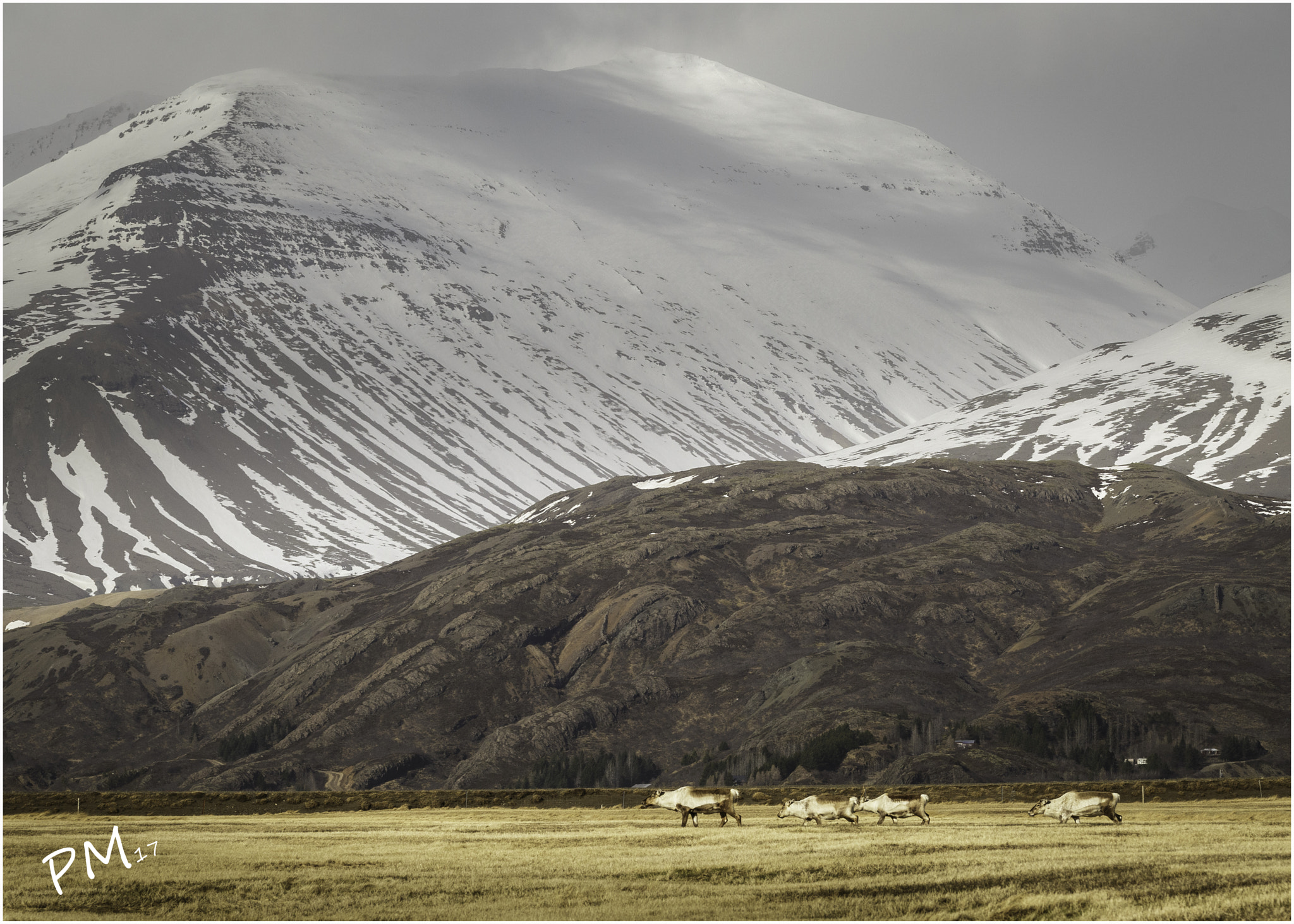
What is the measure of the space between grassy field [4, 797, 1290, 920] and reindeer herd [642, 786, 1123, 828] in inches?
53.7

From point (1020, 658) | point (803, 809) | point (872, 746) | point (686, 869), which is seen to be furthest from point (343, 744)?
point (686, 869)

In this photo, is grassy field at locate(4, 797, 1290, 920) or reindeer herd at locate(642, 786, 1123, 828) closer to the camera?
grassy field at locate(4, 797, 1290, 920)

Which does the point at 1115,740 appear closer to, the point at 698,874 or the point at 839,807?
the point at 839,807

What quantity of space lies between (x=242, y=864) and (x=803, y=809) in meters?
23.8

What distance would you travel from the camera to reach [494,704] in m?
192

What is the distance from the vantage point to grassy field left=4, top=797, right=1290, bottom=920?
30.8m

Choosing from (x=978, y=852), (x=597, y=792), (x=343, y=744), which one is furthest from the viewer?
(x=343, y=744)

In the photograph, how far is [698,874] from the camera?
1407 inches

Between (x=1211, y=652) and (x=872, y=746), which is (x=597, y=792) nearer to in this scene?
(x=872, y=746)

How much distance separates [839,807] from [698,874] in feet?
63.3

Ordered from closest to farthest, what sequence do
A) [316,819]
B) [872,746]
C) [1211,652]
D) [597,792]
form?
1. [316,819]
2. [597,792]
3. [872,746]
4. [1211,652]
